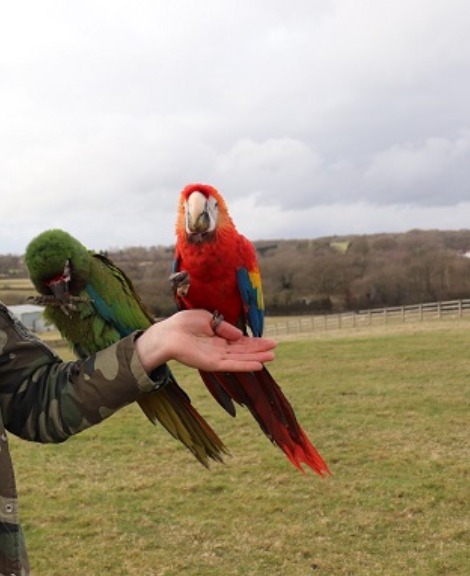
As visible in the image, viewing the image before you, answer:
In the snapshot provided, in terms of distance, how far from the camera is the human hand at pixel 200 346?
1.31 metres

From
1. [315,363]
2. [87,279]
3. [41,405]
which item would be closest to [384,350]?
[315,363]

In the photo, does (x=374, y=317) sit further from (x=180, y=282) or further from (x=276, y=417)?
(x=180, y=282)

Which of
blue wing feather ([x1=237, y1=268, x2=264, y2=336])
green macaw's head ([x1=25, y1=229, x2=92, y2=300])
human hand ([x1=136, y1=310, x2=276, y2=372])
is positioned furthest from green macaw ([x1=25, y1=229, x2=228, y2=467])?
human hand ([x1=136, y1=310, x2=276, y2=372])

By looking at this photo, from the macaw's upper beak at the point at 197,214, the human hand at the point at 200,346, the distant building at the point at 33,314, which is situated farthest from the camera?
the distant building at the point at 33,314

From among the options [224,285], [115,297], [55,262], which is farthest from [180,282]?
[115,297]

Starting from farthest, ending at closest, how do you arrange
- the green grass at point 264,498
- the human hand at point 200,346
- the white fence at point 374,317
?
the white fence at point 374,317, the green grass at point 264,498, the human hand at point 200,346

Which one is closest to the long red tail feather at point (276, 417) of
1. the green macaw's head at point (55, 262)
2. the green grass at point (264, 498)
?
the green macaw's head at point (55, 262)

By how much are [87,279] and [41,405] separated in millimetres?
936

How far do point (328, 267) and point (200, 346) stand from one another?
17.6 feet

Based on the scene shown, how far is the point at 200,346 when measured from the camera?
133 centimetres

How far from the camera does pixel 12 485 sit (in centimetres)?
131

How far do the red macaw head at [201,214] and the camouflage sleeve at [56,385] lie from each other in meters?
0.34

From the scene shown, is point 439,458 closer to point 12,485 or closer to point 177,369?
point 12,485

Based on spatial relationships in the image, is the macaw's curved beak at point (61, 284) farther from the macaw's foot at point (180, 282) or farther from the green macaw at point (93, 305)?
the macaw's foot at point (180, 282)
